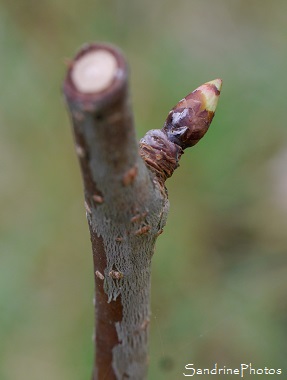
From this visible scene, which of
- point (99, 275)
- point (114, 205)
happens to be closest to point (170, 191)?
point (99, 275)

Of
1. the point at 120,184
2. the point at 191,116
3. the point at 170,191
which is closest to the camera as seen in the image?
the point at 120,184

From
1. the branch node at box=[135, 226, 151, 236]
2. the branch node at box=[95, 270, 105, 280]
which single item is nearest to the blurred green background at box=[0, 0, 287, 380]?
the branch node at box=[95, 270, 105, 280]

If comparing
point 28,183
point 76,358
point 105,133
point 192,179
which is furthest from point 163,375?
point 105,133

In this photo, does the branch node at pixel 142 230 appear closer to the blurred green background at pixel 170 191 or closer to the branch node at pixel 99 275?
the branch node at pixel 99 275

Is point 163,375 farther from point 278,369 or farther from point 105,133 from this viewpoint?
point 105,133

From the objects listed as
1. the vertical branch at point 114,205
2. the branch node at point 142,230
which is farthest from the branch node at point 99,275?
the branch node at point 142,230

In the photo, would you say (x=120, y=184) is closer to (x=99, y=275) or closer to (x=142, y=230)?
(x=142, y=230)
